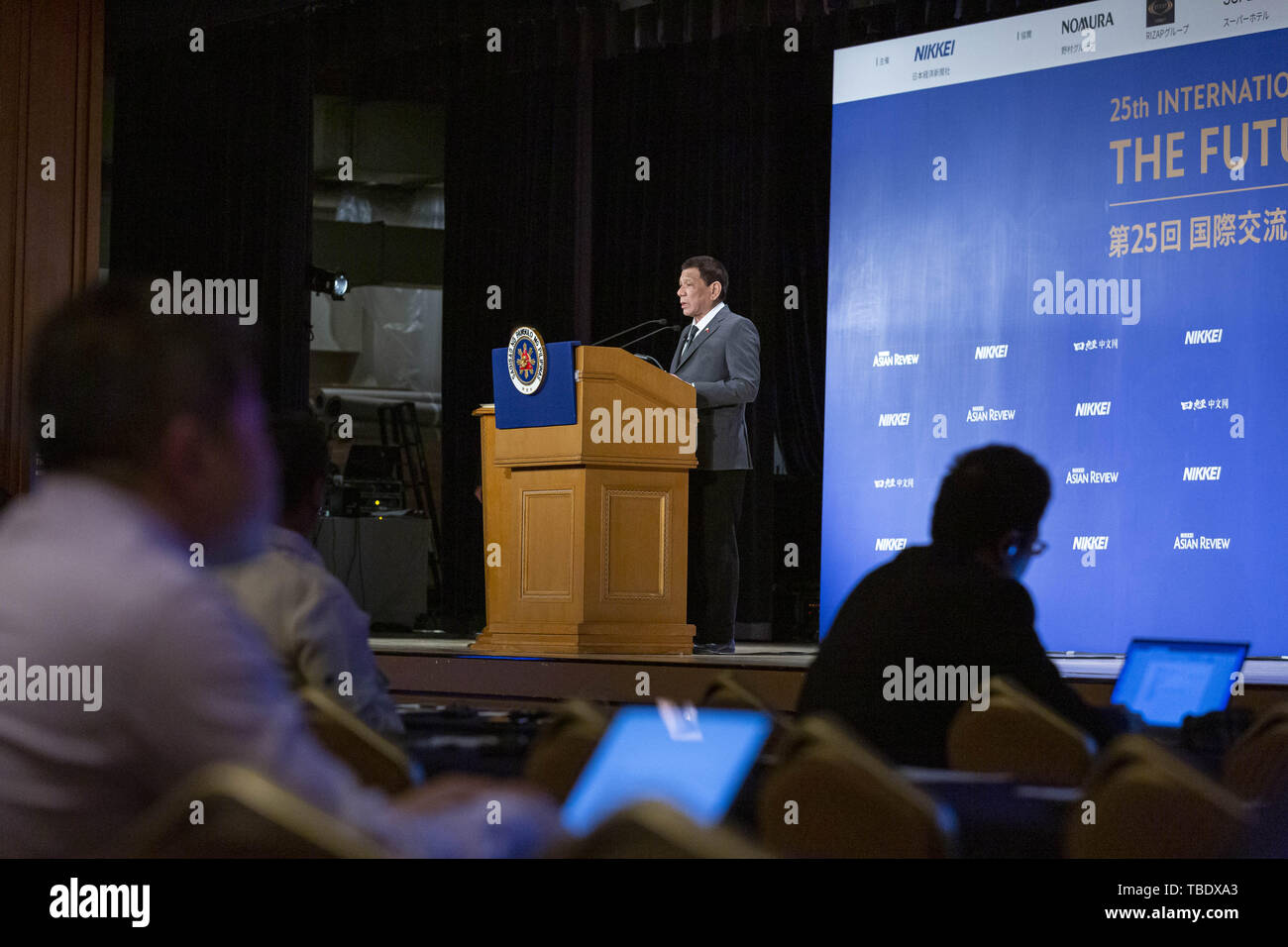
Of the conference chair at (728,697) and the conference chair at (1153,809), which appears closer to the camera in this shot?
the conference chair at (1153,809)

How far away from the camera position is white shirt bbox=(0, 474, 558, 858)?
112 cm

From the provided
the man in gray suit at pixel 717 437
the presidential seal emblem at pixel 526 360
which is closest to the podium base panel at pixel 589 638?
the man in gray suit at pixel 717 437

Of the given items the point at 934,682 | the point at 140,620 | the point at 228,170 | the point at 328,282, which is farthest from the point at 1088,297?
the point at 228,170

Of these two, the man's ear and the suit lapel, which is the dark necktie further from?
the man's ear

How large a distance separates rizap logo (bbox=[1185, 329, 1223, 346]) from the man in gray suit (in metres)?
1.65

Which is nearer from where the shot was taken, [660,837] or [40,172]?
[660,837]

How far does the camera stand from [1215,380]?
214 inches

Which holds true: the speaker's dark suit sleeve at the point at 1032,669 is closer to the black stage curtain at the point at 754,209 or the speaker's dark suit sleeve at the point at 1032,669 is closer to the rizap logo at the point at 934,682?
the rizap logo at the point at 934,682

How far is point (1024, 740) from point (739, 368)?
3.84m

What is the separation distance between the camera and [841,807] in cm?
124

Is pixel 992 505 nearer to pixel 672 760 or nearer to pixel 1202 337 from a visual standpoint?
pixel 672 760

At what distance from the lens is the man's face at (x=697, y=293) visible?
5.75 meters

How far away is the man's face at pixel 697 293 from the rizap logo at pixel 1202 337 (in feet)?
6.01
